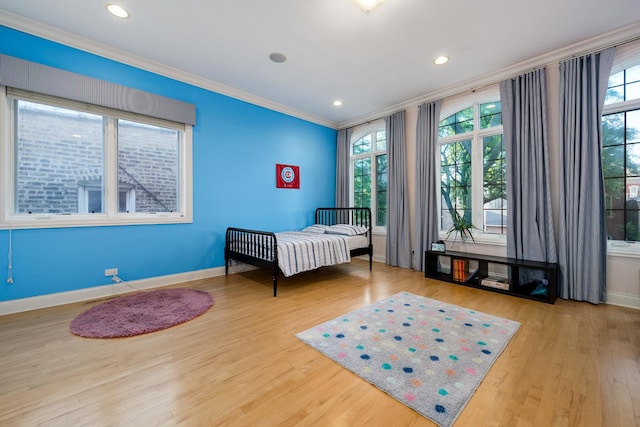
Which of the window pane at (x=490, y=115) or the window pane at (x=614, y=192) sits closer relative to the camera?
the window pane at (x=614, y=192)

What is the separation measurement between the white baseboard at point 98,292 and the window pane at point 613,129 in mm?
4975

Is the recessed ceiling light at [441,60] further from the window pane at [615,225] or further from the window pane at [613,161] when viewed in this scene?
the window pane at [615,225]

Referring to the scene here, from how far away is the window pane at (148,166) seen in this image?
3125 millimetres

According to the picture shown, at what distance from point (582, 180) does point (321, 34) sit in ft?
10.2

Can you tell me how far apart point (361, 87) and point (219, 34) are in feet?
6.61

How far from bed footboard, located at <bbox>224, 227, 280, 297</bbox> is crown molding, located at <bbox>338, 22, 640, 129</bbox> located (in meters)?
3.19

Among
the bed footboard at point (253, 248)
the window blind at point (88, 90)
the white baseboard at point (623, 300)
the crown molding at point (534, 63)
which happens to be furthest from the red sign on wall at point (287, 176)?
the white baseboard at point (623, 300)

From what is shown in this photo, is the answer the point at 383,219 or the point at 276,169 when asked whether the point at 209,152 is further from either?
the point at 383,219

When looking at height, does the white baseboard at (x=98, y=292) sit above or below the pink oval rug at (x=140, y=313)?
above

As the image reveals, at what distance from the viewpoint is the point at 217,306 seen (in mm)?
2660

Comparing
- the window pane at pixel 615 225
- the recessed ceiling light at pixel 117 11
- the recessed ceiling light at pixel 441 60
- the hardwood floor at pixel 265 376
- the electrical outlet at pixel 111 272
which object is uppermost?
the recessed ceiling light at pixel 117 11

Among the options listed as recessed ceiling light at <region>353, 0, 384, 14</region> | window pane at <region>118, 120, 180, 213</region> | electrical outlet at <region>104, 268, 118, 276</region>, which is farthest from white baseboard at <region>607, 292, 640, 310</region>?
electrical outlet at <region>104, 268, 118, 276</region>

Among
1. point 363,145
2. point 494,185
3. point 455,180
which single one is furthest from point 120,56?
point 494,185

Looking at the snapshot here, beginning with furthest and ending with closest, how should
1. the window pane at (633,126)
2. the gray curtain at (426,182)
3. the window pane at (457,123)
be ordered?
the gray curtain at (426,182) < the window pane at (457,123) < the window pane at (633,126)
